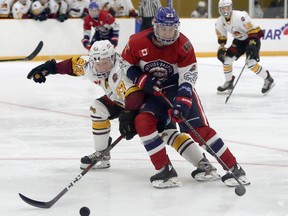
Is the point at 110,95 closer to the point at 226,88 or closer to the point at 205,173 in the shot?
the point at 205,173

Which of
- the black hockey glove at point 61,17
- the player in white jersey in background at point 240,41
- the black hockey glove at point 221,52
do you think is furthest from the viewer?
the black hockey glove at point 61,17

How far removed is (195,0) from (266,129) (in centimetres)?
753

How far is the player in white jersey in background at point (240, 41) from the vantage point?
7043mm

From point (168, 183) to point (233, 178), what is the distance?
0.98 ft

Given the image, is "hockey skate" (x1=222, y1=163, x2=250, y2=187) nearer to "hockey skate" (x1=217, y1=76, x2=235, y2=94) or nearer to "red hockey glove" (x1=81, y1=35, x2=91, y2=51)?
"hockey skate" (x1=217, y1=76, x2=235, y2=94)

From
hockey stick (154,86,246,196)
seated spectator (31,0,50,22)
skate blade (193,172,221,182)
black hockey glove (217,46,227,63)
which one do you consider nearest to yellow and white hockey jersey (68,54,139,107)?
hockey stick (154,86,246,196)

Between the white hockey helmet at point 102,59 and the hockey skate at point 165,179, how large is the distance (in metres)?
0.53

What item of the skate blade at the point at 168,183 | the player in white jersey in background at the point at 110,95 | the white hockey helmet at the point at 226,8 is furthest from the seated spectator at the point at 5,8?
the skate blade at the point at 168,183

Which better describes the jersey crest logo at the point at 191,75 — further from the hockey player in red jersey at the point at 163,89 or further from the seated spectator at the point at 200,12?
the seated spectator at the point at 200,12

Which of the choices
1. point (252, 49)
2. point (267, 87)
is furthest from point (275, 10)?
point (252, 49)

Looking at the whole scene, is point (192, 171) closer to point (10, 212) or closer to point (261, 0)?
point (10, 212)

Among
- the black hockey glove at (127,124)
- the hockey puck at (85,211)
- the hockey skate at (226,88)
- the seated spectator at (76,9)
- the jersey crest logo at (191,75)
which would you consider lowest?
the hockey skate at (226,88)

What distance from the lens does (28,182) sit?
3475 millimetres

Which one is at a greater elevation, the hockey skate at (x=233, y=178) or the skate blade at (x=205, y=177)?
the hockey skate at (x=233, y=178)
